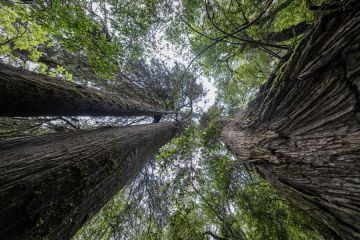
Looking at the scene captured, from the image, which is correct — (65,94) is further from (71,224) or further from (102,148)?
(71,224)

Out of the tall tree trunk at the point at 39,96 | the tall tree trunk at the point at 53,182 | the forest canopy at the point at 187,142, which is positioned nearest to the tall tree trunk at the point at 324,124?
the forest canopy at the point at 187,142

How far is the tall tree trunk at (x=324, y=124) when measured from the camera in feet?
3.87

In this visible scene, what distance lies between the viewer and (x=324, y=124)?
1.46 metres

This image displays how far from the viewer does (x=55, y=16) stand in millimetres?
3268

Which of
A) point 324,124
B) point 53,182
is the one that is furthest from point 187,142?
point 53,182

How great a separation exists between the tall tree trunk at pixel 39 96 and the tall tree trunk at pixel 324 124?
2.50 meters

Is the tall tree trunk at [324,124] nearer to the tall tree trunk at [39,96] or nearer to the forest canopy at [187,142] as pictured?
the forest canopy at [187,142]

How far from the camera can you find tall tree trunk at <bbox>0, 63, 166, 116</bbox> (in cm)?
158

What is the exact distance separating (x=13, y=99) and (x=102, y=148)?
0.89 meters

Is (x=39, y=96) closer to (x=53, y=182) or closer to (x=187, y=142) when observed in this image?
(x=53, y=182)

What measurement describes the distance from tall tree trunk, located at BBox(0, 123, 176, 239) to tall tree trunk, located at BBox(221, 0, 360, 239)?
193 centimetres

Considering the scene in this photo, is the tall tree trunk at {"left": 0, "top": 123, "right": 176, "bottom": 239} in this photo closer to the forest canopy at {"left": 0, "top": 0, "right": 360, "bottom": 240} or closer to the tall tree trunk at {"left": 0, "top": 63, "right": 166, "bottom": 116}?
the forest canopy at {"left": 0, "top": 0, "right": 360, "bottom": 240}

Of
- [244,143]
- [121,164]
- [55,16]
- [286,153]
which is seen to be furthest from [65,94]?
[244,143]

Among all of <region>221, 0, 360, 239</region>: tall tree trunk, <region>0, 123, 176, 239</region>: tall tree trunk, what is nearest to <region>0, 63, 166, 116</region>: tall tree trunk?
<region>0, 123, 176, 239</region>: tall tree trunk
